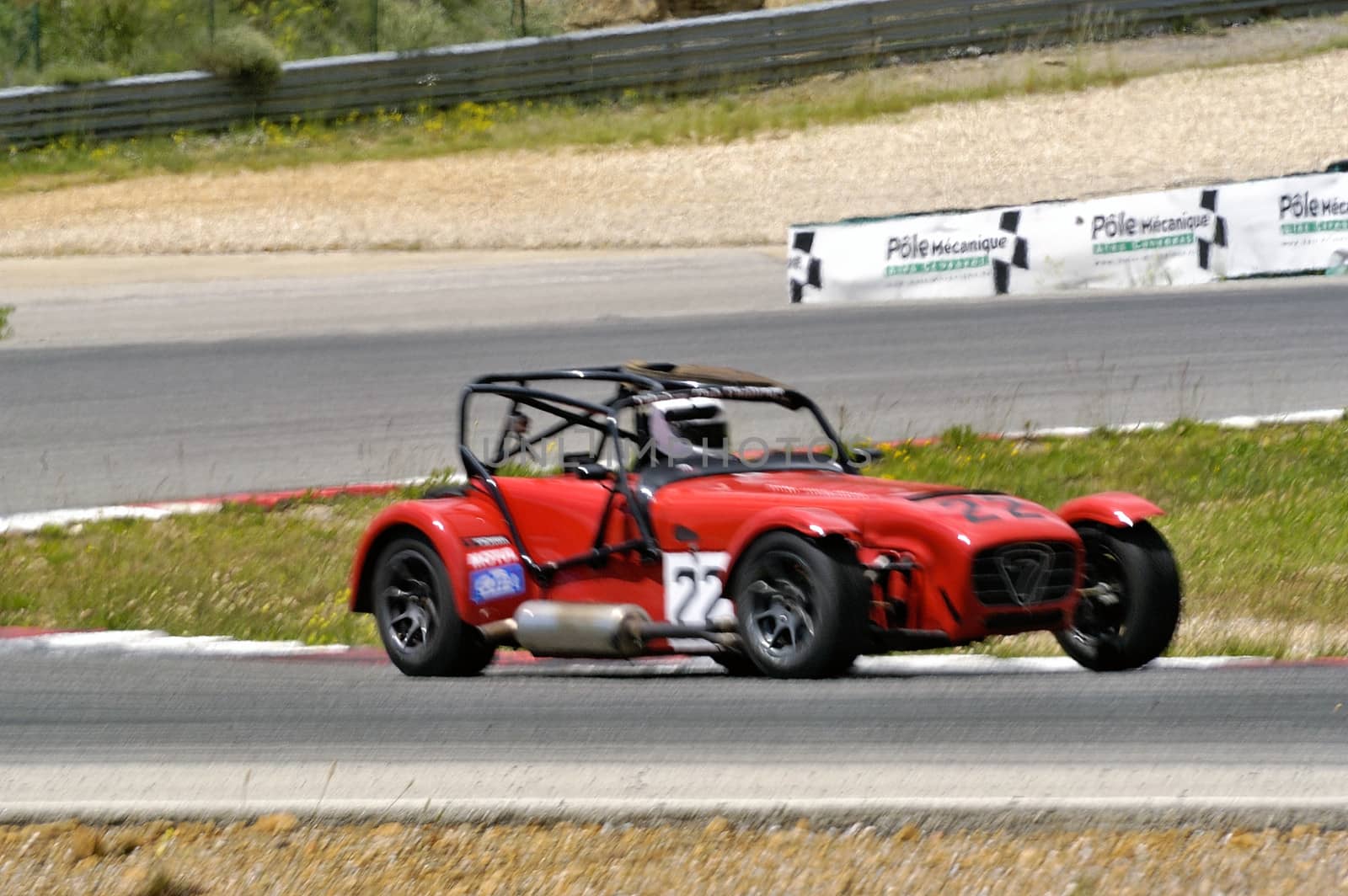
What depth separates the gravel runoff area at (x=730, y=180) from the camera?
85.7ft

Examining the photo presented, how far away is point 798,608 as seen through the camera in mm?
6922

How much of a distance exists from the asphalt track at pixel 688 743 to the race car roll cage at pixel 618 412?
1.92ft

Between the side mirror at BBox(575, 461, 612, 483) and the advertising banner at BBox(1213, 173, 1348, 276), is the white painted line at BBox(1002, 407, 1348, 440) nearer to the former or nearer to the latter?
the advertising banner at BBox(1213, 173, 1348, 276)

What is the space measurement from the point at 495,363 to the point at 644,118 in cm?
1442

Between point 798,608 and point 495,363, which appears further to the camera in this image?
point 495,363

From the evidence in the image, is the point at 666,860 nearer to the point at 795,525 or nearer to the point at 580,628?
the point at 795,525

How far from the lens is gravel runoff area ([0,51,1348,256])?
26.1 m

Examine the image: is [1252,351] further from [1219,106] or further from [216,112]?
[216,112]

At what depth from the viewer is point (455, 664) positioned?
7949mm

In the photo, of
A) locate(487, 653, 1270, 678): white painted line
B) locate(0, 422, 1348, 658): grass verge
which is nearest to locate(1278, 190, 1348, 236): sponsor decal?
locate(0, 422, 1348, 658): grass verge

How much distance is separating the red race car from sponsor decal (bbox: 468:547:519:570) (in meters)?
0.01

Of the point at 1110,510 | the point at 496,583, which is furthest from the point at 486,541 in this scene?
the point at 1110,510

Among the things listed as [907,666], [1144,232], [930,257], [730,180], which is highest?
[730,180]

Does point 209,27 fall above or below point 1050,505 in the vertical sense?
above
